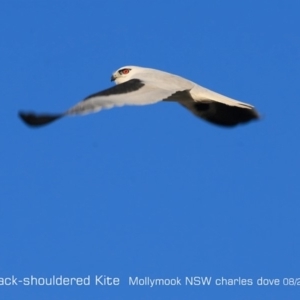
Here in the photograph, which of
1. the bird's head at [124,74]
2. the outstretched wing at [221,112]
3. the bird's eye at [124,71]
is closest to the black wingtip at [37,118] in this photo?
the bird's head at [124,74]

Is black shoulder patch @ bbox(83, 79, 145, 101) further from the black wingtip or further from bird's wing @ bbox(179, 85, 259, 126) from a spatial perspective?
bird's wing @ bbox(179, 85, 259, 126)

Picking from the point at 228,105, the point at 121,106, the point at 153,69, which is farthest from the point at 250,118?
the point at 121,106

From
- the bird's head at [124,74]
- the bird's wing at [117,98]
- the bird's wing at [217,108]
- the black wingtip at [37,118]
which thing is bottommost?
the black wingtip at [37,118]

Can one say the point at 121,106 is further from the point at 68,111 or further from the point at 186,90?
the point at 186,90

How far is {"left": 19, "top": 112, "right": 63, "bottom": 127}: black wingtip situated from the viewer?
14.1m

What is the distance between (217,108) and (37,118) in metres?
4.08

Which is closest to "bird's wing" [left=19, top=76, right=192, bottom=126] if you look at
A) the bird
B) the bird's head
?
the bird

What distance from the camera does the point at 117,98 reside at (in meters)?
14.8

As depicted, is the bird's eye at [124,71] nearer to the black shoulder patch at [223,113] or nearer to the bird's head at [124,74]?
the bird's head at [124,74]

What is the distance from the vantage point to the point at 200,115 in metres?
17.9

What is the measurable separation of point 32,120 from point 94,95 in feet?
3.18

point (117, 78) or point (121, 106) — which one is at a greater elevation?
point (117, 78)

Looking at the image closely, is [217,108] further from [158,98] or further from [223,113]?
[158,98]

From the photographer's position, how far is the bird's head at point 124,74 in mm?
17750
